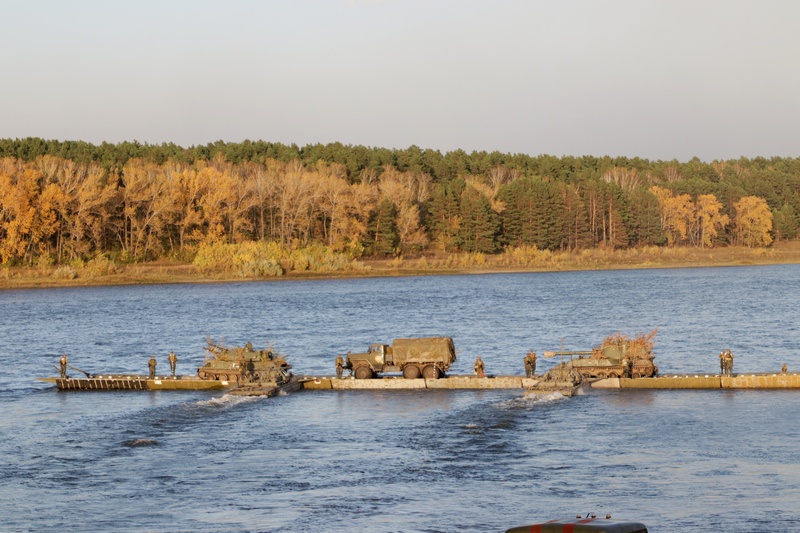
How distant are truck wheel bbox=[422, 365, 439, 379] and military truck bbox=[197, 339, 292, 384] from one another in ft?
22.6

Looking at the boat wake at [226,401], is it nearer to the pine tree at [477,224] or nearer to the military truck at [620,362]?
the military truck at [620,362]

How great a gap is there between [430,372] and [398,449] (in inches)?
613

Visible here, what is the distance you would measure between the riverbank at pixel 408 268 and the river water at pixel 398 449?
66.9 meters

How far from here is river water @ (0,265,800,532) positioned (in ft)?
104

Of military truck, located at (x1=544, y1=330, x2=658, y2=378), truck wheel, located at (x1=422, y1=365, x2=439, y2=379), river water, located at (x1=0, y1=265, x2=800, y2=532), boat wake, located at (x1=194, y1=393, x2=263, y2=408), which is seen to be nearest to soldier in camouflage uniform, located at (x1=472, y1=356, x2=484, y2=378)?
river water, located at (x1=0, y1=265, x2=800, y2=532)

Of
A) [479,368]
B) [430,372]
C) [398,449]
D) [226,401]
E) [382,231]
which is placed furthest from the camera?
[382,231]

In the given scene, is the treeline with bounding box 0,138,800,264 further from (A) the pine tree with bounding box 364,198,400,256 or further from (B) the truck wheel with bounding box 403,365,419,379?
(B) the truck wheel with bounding box 403,365,419,379

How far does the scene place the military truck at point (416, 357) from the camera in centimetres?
5612

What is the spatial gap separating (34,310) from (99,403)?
70.6 m

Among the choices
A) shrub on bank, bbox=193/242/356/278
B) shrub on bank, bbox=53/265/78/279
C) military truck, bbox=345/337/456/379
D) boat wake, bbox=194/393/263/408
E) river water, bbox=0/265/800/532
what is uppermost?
shrub on bank, bbox=193/242/356/278

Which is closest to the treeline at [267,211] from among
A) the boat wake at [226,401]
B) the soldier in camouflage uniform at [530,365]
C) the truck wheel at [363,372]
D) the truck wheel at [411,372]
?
the truck wheel at [363,372]

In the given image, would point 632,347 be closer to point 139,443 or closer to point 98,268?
point 139,443

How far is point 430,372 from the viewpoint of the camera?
56406 millimetres

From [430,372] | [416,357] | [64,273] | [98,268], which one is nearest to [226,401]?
[416,357]
